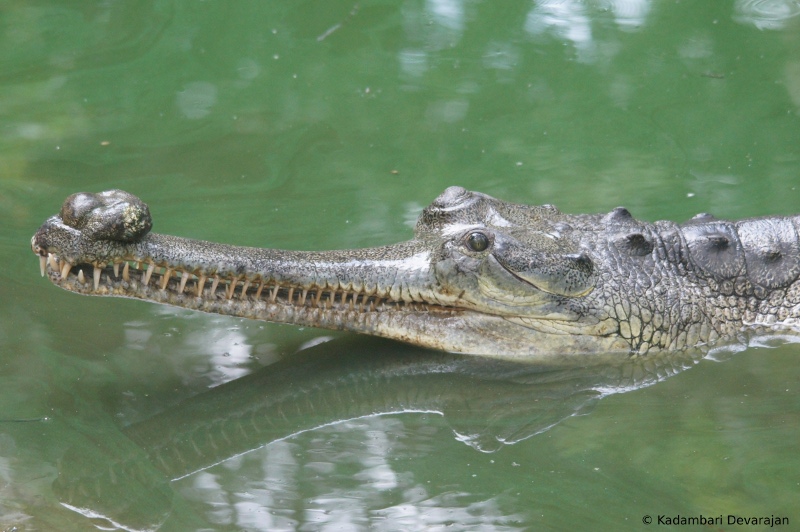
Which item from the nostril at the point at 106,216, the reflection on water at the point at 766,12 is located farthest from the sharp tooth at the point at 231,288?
the reflection on water at the point at 766,12

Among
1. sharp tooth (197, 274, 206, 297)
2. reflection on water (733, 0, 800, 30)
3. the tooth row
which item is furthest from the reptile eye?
reflection on water (733, 0, 800, 30)

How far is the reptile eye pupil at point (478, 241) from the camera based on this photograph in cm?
516

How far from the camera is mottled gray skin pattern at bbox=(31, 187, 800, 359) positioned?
176 inches

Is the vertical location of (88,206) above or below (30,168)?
above

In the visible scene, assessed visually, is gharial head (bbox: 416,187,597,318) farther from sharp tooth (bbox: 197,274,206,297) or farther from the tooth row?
sharp tooth (bbox: 197,274,206,297)

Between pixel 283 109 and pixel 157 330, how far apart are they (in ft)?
11.6

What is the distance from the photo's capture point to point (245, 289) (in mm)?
4750

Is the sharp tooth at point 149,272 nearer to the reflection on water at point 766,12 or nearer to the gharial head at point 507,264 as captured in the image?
the gharial head at point 507,264

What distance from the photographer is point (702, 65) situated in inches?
364

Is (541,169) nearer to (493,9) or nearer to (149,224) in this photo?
(493,9)

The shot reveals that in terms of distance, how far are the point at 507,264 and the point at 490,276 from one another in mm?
111

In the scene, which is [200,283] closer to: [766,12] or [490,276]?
[490,276]

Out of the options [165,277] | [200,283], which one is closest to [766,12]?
[200,283]


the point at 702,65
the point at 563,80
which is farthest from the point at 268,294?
the point at 702,65
